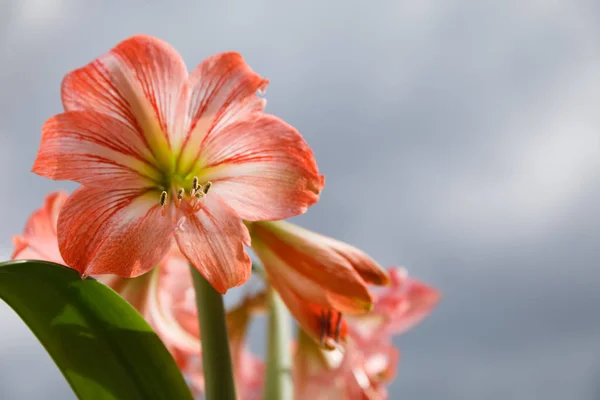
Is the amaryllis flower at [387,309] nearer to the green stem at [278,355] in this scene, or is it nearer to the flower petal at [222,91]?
the green stem at [278,355]

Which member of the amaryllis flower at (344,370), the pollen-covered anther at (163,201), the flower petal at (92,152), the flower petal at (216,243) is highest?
the flower petal at (92,152)

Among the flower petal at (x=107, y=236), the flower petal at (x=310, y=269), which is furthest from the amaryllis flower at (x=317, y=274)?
the flower petal at (x=107, y=236)

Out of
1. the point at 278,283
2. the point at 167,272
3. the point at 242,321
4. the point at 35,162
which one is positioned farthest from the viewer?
the point at 242,321

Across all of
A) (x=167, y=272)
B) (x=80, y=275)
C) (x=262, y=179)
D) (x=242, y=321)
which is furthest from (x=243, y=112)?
(x=242, y=321)

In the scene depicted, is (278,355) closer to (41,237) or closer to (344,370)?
(344,370)

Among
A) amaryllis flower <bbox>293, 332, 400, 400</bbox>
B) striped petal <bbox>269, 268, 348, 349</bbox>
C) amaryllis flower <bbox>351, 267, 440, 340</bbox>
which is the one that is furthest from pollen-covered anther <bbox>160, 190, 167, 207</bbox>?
amaryllis flower <bbox>351, 267, 440, 340</bbox>

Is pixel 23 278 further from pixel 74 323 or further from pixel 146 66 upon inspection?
pixel 146 66

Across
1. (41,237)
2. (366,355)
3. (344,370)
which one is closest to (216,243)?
(41,237)
